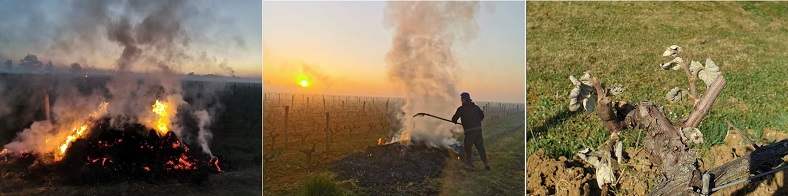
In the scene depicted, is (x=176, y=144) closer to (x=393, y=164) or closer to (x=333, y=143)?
(x=333, y=143)

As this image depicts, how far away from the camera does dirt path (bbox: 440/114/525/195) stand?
5508 mm

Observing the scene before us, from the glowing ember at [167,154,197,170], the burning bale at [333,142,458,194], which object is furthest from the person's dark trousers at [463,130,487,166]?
the glowing ember at [167,154,197,170]

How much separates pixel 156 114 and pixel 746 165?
3.95m

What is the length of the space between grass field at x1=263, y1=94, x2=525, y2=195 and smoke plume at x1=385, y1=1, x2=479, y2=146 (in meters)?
0.19

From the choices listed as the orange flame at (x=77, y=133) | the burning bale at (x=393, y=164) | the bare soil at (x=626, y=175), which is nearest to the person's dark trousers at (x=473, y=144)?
the burning bale at (x=393, y=164)

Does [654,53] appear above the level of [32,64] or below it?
above

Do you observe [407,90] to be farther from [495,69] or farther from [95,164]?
[95,164]

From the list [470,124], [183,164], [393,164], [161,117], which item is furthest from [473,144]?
[161,117]

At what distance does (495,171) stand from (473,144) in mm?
284

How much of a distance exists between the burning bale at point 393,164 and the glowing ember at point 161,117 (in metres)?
1.29

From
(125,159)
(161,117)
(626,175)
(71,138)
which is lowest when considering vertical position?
(626,175)

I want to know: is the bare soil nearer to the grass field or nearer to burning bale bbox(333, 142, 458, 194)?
the grass field

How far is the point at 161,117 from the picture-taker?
5219 millimetres

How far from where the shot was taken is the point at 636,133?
18.8ft
